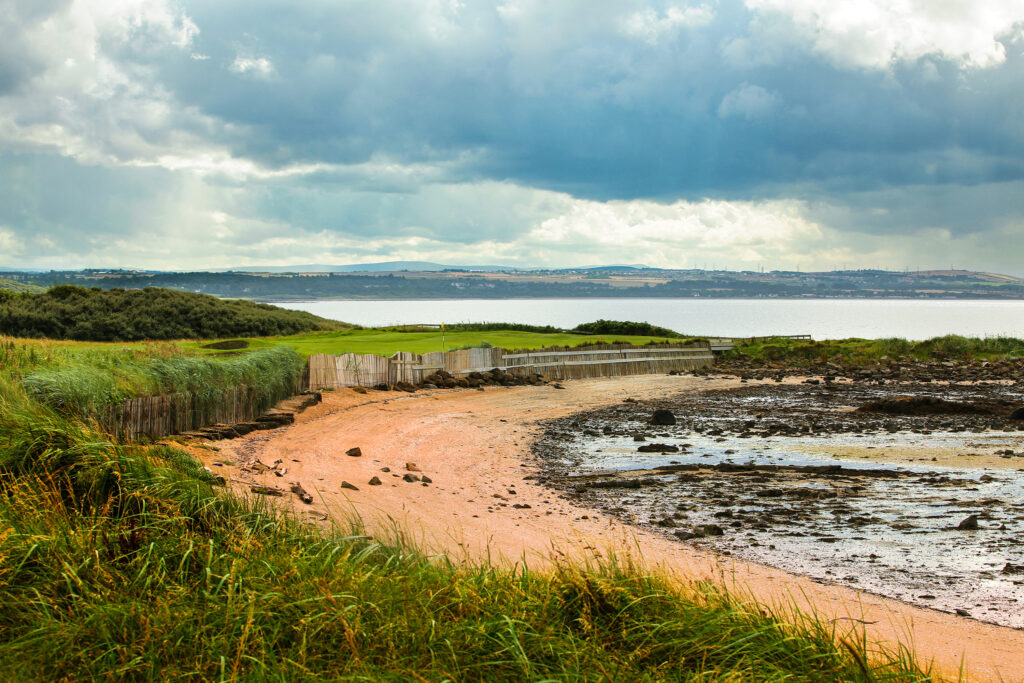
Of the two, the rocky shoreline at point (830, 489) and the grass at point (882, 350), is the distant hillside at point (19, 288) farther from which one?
the rocky shoreline at point (830, 489)

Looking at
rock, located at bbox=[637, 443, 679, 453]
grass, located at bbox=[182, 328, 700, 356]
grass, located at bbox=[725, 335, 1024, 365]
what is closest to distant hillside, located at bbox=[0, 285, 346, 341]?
grass, located at bbox=[182, 328, 700, 356]

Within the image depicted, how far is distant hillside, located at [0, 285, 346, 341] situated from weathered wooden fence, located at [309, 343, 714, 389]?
70.4ft

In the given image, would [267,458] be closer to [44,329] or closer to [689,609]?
[689,609]

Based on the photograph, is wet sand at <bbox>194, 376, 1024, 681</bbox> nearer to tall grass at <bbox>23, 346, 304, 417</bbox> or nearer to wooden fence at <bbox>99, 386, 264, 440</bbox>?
wooden fence at <bbox>99, 386, 264, 440</bbox>

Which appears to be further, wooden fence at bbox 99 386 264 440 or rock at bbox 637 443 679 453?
rock at bbox 637 443 679 453

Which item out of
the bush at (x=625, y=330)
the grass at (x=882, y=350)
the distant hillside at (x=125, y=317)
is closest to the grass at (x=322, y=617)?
the grass at (x=882, y=350)

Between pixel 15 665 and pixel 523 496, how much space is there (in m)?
8.20

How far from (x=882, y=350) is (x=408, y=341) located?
2550 centimetres

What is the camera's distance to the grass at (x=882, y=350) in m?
39.9

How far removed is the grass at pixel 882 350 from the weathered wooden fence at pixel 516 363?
12.4 feet

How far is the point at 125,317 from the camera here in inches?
1693

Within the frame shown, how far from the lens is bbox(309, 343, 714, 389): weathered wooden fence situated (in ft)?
79.9

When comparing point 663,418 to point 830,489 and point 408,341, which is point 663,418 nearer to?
point 830,489

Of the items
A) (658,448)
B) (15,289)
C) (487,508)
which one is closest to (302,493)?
(487,508)
